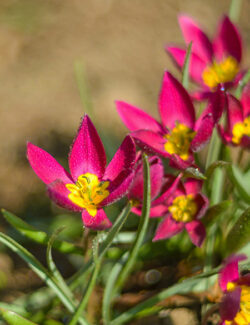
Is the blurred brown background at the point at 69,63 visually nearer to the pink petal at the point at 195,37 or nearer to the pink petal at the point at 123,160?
the pink petal at the point at 195,37

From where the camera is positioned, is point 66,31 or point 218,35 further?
point 66,31

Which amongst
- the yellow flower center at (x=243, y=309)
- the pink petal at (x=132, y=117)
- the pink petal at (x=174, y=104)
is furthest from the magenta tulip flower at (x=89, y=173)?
the yellow flower center at (x=243, y=309)

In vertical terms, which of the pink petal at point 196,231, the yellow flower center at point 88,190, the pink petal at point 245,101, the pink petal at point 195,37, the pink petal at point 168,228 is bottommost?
the pink petal at point 196,231

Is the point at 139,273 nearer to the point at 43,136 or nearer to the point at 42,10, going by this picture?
the point at 43,136

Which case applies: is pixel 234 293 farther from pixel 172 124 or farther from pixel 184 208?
pixel 172 124

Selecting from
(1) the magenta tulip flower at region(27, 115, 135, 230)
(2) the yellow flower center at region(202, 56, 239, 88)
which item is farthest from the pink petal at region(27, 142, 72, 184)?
(2) the yellow flower center at region(202, 56, 239, 88)

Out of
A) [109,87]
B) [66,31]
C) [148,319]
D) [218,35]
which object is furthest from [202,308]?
[66,31]

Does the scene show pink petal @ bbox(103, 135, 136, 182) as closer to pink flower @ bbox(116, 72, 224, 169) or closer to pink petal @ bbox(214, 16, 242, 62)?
pink flower @ bbox(116, 72, 224, 169)
